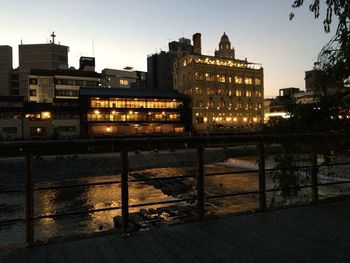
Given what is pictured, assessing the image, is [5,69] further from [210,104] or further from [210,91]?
[210,104]

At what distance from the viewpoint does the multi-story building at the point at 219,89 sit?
78438 millimetres

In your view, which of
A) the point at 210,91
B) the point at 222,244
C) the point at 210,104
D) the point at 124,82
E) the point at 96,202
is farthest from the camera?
the point at 124,82

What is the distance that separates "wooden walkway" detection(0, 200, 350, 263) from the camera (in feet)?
11.7

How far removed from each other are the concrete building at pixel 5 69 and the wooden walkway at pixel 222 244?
96.0m

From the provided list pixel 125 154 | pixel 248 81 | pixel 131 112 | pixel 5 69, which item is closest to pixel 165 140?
pixel 125 154

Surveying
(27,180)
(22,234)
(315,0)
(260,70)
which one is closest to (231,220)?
(27,180)

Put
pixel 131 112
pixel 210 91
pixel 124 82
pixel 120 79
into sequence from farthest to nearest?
pixel 124 82
pixel 120 79
pixel 210 91
pixel 131 112

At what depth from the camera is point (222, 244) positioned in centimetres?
397

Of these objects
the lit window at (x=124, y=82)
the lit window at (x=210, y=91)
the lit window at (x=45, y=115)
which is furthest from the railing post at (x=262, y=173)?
the lit window at (x=124, y=82)

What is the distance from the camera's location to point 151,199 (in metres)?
22.0

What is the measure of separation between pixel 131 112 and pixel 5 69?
5333 centimetres

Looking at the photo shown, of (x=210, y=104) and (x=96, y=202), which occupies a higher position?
(x=210, y=104)

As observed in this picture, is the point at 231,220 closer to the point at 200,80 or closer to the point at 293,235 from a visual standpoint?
the point at 293,235

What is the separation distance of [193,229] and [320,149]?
3297 millimetres
